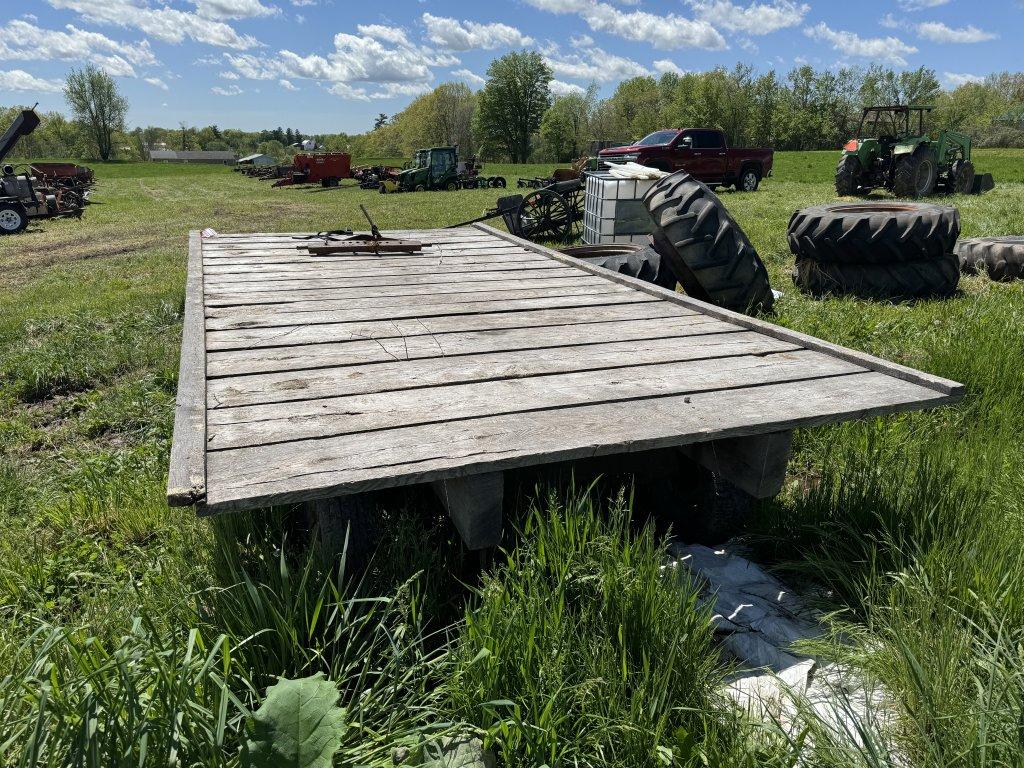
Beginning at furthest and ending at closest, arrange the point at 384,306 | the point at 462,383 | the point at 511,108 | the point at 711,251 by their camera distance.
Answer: the point at 511,108 → the point at 711,251 → the point at 384,306 → the point at 462,383

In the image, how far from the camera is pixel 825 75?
249ft

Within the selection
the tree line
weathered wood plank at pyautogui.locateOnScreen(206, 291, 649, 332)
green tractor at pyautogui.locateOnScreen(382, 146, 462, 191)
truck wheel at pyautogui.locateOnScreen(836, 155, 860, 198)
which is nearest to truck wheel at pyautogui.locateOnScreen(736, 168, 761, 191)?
truck wheel at pyautogui.locateOnScreen(836, 155, 860, 198)

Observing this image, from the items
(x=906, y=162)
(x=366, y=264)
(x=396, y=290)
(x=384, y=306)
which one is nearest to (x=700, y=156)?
(x=906, y=162)

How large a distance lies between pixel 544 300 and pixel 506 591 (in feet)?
7.35

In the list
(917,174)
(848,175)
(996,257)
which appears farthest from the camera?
(848,175)

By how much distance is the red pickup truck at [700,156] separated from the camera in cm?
1983

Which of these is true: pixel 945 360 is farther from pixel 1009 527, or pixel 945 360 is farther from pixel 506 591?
pixel 506 591

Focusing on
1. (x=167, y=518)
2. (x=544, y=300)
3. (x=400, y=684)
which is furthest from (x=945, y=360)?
(x=167, y=518)

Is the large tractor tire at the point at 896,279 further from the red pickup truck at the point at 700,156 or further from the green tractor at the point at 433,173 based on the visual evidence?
the green tractor at the point at 433,173

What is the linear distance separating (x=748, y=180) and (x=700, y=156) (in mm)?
2009

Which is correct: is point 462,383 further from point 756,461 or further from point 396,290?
point 396,290

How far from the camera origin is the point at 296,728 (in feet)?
4.20

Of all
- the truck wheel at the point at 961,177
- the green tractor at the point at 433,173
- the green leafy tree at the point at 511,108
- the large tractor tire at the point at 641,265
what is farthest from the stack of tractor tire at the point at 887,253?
the green leafy tree at the point at 511,108

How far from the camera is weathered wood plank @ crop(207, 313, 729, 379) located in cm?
256
